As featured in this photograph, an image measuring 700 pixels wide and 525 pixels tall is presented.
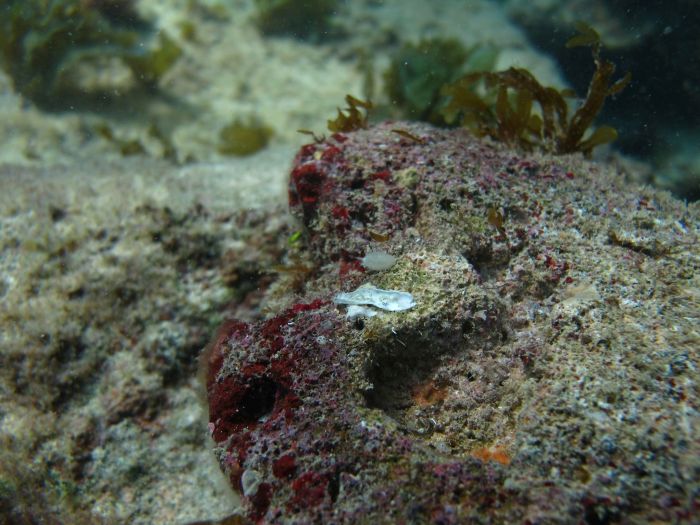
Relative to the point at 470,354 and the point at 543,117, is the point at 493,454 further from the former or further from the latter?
the point at 543,117

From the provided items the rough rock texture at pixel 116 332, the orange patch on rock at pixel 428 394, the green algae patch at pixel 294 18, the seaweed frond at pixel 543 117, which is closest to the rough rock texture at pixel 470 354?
the orange patch on rock at pixel 428 394

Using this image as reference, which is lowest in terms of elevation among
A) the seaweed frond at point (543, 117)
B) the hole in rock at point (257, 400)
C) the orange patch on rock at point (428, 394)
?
the hole in rock at point (257, 400)

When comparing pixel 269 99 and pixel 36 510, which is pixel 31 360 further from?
pixel 269 99

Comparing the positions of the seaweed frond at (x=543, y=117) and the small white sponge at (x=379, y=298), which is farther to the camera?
the seaweed frond at (x=543, y=117)

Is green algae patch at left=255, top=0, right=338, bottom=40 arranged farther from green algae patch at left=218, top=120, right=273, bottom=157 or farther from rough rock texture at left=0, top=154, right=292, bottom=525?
rough rock texture at left=0, top=154, right=292, bottom=525

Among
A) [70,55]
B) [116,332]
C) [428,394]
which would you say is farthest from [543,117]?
[70,55]

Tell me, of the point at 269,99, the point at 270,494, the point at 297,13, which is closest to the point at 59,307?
the point at 270,494

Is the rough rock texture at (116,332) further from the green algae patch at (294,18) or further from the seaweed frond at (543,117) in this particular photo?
the green algae patch at (294,18)

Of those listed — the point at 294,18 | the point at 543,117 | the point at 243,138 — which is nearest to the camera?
the point at 543,117

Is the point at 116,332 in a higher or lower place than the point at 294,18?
lower
